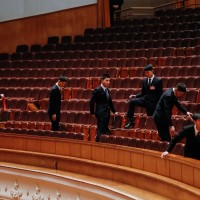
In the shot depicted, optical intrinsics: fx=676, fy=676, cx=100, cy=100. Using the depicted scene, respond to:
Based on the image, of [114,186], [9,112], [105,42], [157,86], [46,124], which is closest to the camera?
[114,186]

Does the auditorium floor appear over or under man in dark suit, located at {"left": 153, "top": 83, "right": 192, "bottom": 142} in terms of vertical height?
under

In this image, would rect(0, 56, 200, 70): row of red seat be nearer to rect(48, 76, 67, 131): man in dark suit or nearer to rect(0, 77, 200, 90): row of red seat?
rect(0, 77, 200, 90): row of red seat

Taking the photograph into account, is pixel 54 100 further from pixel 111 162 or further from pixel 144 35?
pixel 144 35

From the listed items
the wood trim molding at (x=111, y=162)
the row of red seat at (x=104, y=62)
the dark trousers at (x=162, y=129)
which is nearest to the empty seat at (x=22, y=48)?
the row of red seat at (x=104, y=62)

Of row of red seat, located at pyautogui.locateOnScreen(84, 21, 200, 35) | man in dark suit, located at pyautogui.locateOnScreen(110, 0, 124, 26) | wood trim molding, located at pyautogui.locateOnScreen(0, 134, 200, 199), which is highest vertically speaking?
man in dark suit, located at pyautogui.locateOnScreen(110, 0, 124, 26)

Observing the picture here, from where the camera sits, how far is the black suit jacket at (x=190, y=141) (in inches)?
72.2

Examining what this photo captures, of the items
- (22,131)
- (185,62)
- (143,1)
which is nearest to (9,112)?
(22,131)

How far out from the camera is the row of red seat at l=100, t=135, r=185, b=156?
2.05 m

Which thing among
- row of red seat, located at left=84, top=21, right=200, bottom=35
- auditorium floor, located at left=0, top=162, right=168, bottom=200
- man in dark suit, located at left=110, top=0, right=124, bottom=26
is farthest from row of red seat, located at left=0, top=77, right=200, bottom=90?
man in dark suit, located at left=110, top=0, right=124, bottom=26

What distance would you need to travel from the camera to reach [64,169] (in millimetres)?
2670

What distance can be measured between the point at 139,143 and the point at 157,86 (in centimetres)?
26

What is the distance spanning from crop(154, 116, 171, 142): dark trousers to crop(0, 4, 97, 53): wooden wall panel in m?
2.39

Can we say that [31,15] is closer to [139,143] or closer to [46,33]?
[46,33]

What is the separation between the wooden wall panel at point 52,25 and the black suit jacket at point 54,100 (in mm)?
1871
